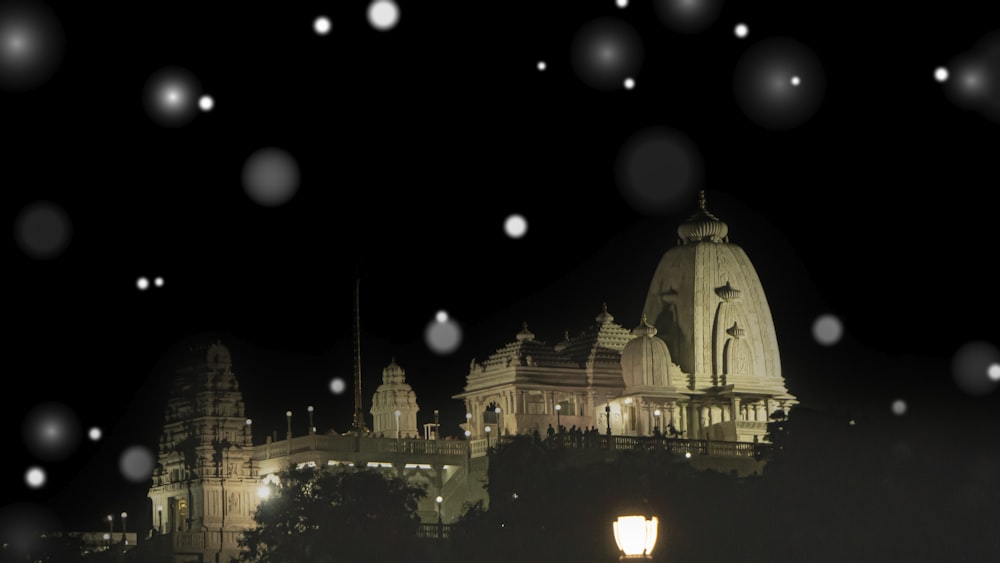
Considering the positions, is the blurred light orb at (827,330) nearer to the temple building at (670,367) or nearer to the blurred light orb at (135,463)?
the temple building at (670,367)

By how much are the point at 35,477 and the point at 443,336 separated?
24235mm

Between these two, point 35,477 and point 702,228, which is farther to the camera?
point 702,228

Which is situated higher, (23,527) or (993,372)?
(993,372)

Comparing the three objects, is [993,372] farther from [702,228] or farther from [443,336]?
[443,336]

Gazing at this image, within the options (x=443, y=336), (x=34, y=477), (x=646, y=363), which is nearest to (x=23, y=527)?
(x=34, y=477)

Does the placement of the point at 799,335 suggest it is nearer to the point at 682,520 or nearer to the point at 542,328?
the point at 542,328

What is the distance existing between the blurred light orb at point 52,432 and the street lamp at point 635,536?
49796 mm

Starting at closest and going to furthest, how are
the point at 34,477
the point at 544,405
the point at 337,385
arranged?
the point at 34,477
the point at 544,405
the point at 337,385

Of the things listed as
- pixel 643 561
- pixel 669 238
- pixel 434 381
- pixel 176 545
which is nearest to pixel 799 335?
pixel 669 238

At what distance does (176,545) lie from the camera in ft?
274

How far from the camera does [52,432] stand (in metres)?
89.4

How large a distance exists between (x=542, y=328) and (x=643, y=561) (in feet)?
226

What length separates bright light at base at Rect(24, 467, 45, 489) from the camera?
89.6 meters

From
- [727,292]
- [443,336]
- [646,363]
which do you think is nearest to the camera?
[646,363]
